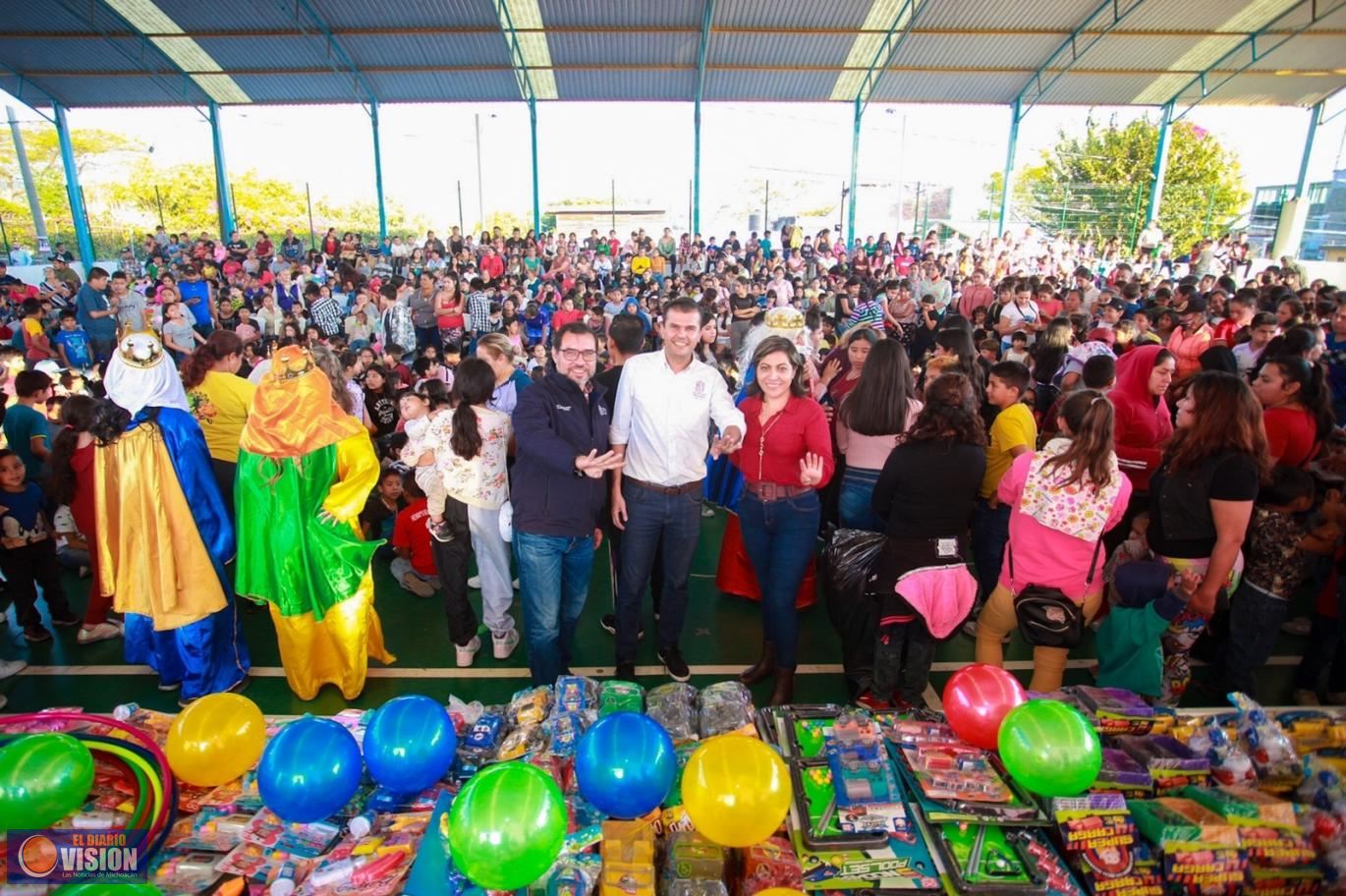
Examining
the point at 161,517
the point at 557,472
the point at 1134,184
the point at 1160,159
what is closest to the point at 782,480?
the point at 557,472

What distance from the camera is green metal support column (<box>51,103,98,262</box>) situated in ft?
55.5

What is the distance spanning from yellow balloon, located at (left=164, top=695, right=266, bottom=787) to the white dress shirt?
169 centimetres

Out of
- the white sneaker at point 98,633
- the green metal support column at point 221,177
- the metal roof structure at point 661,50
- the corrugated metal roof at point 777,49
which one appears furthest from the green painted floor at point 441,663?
the green metal support column at point 221,177

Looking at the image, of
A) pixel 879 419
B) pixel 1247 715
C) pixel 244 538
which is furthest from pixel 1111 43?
pixel 244 538

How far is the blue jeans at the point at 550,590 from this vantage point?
126 inches

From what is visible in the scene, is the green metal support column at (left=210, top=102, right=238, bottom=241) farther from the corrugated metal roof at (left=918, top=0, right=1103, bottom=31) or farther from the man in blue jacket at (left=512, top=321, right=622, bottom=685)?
the man in blue jacket at (left=512, top=321, right=622, bottom=685)

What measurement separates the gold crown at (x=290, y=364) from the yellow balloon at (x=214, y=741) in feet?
4.83

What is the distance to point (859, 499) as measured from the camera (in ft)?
12.3

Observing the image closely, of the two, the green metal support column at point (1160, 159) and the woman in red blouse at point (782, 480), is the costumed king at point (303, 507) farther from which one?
the green metal support column at point (1160, 159)

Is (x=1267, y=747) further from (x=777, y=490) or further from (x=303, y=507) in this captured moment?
(x=303, y=507)

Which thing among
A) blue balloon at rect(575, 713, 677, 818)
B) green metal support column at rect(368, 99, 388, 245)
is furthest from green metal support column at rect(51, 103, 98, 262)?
blue balloon at rect(575, 713, 677, 818)

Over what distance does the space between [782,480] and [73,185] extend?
68.1ft

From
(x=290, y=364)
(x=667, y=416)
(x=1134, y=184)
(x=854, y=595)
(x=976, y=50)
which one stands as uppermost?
(x=976, y=50)

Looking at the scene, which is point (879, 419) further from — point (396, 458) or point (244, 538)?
point (396, 458)
